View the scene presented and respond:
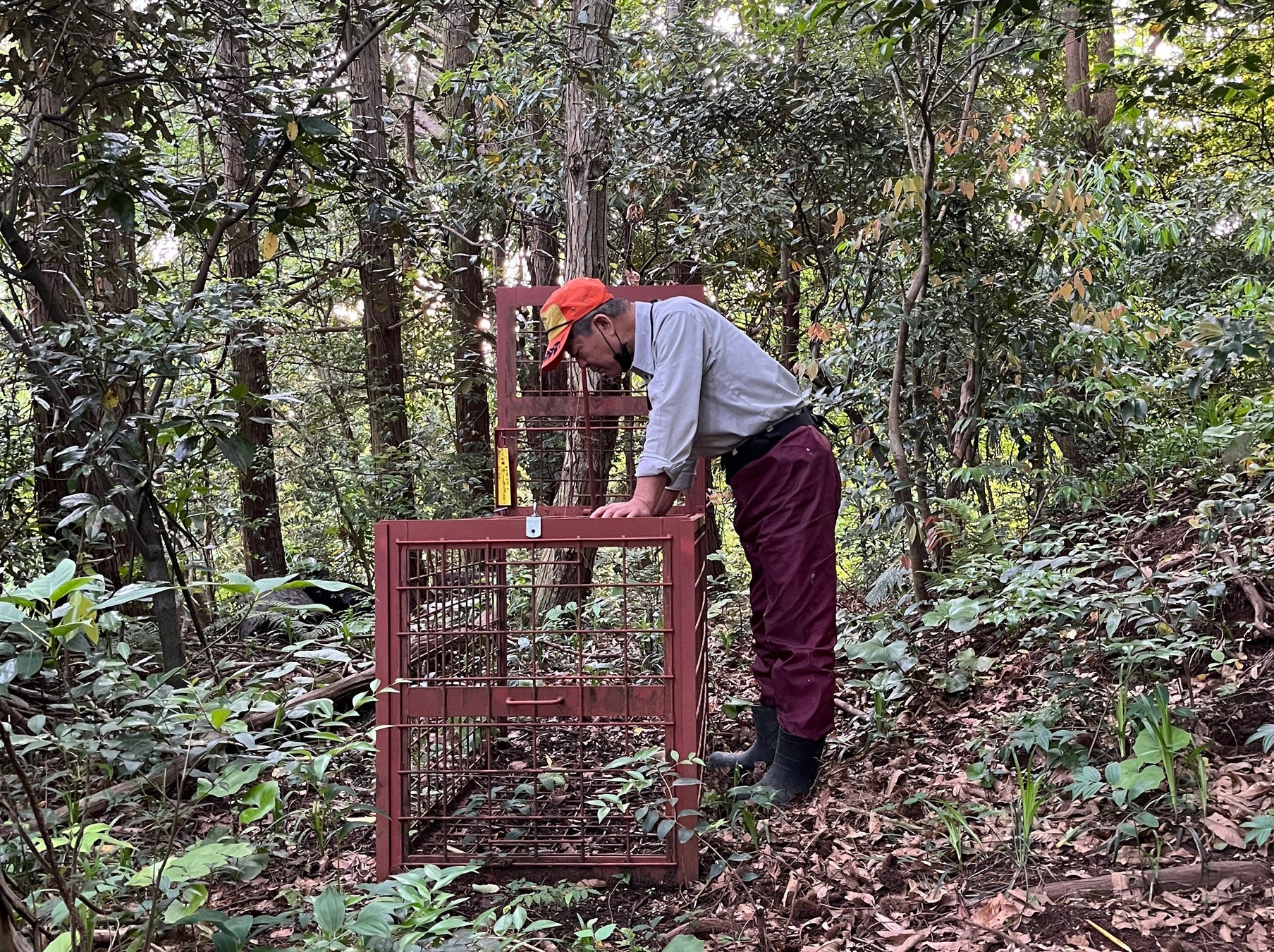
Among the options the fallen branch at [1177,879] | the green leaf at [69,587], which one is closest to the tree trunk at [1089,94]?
the fallen branch at [1177,879]

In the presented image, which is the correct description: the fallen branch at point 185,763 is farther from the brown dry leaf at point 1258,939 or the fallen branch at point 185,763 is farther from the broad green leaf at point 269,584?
the brown dry leaf at point 1258,939

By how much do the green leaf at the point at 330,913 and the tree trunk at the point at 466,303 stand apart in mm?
5266

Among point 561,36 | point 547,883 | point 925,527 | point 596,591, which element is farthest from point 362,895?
point 561,36

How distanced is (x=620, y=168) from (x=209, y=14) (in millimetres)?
2598

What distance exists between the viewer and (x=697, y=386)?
290 centimetres

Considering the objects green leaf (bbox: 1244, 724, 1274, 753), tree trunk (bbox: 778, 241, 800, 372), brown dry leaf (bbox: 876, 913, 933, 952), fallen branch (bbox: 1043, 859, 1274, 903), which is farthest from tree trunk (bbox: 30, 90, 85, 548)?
green leaf (bbox: 1244, 724, 1274, 753)

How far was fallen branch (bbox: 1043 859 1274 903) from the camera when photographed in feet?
7.01

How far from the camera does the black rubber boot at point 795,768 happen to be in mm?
3004

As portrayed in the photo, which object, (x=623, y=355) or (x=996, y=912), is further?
(x=623, y=355)

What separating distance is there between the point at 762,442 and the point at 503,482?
977 mm

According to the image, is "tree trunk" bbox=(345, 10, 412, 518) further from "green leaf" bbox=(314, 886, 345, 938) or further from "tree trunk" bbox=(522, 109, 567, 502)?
"green leaf" bbox=(314, 886, 345, 938)

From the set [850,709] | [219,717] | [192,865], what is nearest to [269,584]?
[219,717]

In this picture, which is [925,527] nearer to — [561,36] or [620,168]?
[620,168]

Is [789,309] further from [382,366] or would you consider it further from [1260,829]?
[1260,829]
